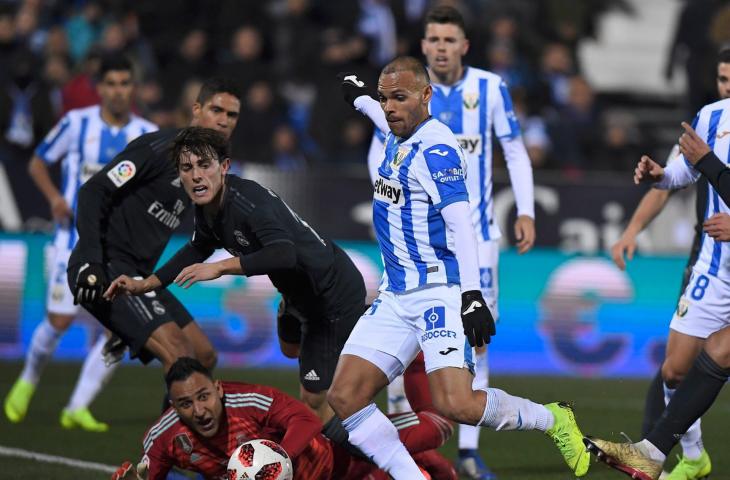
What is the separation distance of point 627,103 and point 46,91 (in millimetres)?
8184

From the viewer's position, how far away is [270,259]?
20.1 feet

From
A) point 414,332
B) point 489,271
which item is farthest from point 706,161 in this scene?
point 489,271

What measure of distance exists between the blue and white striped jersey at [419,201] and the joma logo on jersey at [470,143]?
1612 mm

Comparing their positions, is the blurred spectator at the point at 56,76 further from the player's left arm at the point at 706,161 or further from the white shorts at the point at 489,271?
the player's left arm at the point at 706,161

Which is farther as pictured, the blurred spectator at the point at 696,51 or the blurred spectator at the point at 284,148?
the blurred spectator at the point at 696,51

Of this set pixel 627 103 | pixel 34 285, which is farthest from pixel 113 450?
pixel 627 103

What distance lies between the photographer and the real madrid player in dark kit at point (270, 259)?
20.4 ft

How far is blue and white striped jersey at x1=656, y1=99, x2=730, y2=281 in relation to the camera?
6590 millimetres

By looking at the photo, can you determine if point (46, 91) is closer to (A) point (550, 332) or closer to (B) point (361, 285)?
(A) point (550, 332)

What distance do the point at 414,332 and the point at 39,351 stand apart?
4127 mm

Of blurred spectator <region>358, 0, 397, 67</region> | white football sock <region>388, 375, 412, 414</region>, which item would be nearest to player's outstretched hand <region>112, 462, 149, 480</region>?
white football sock <region>388, 375, 412, 414</region>

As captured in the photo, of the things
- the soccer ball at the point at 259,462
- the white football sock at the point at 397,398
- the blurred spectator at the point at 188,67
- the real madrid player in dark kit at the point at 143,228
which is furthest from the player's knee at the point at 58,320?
the blurred spectator at the point at 188,67

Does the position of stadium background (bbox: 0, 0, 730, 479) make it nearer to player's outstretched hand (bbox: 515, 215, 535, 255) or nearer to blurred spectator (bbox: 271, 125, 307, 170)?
blurred spectator (bbox: 271, 125, 307, 170)

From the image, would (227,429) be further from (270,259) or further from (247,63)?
(247,63)
